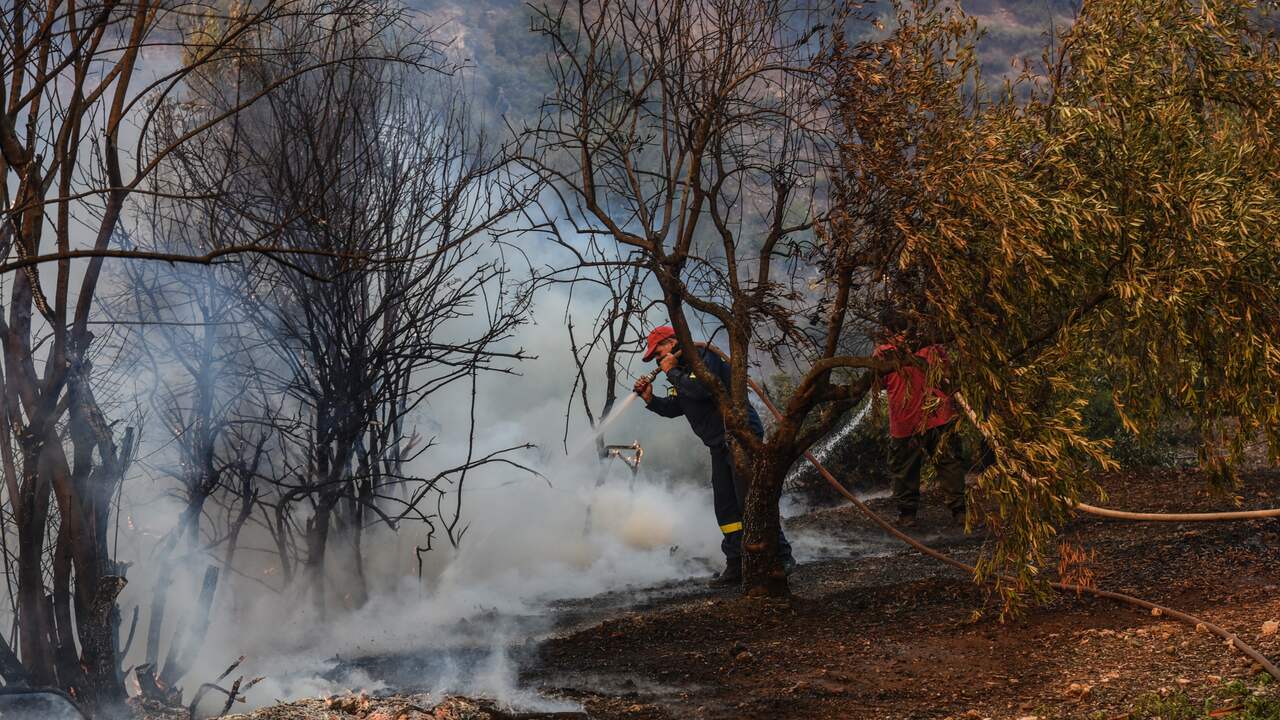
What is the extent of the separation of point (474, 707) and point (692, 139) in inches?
134

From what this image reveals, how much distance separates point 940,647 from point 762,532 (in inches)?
57.5

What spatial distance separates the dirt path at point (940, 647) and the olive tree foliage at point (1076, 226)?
52cm

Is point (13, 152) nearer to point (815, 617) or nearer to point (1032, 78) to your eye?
point (815, 617)

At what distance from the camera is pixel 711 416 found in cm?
815

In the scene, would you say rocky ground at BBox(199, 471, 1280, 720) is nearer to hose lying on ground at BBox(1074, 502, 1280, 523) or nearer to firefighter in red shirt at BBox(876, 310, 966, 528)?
hose lying on ground at BBox(1074, 502, 1280, 523)

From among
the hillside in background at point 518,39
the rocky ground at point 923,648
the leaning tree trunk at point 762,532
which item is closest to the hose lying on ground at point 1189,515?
the rocky ground at point 923,648

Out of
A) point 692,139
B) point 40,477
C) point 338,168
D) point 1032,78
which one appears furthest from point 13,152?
point 1032,78

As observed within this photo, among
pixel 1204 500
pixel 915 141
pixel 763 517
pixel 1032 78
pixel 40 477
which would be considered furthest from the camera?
pixel 1204 500

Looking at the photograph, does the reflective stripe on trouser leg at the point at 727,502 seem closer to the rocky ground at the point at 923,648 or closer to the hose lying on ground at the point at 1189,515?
the rocky ground at the point at 923,648

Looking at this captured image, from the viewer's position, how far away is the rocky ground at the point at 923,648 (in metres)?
4.49

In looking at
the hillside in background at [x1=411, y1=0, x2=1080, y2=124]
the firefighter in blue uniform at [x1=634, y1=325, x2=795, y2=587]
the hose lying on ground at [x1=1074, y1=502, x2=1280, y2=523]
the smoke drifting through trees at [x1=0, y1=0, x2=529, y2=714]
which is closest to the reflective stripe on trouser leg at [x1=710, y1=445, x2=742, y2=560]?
the firefighter in blue uniform at [x1=634, y1=325, x2=795, y2=587]

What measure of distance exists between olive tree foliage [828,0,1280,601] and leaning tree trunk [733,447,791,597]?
1360 millimetres

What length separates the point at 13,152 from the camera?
4.15 metres

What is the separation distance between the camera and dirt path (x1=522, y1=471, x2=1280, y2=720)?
459 cm
